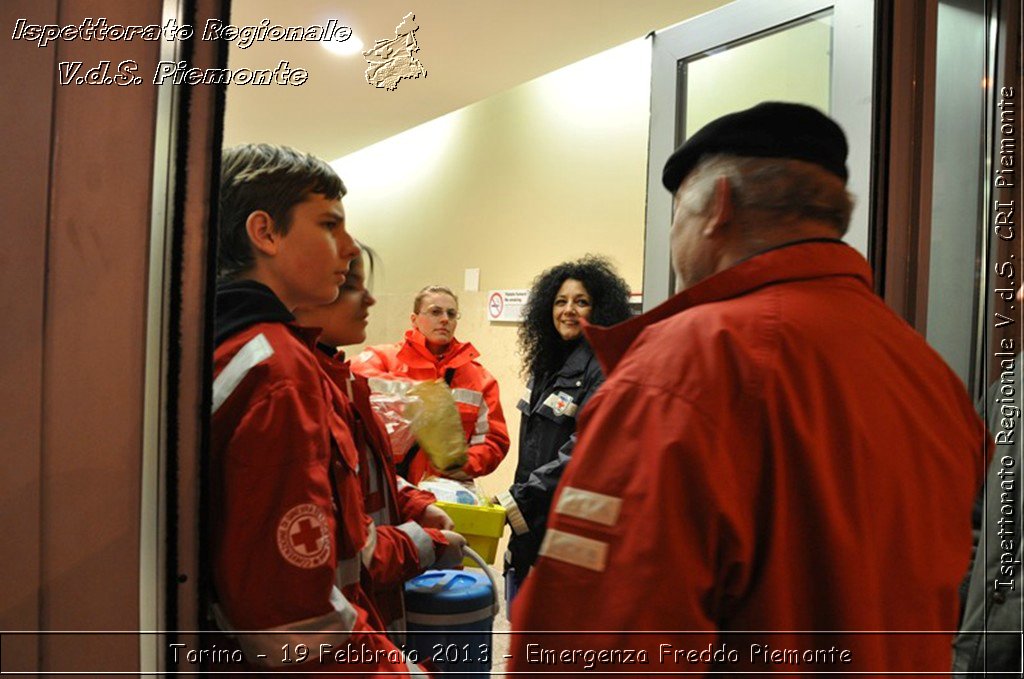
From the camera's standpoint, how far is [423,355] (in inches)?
138

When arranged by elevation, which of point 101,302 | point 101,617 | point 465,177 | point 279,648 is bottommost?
point 279,648

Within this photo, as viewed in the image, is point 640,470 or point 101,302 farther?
point 640,470

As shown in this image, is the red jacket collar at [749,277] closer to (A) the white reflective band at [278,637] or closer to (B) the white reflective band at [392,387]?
(A) the white reflective band at [278,637]

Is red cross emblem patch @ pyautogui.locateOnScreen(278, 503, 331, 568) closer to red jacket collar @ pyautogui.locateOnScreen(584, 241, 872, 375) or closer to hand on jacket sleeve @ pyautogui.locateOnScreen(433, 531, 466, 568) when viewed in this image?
red jacket collar @ pyautogui.locateOnScreen(584, 241, 872, 375)

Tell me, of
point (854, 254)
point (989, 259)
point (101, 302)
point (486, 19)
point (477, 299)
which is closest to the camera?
point (101, 302)

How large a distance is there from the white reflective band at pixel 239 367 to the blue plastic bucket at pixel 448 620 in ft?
2.63

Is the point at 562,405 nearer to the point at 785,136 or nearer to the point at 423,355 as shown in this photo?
the point at 423,355

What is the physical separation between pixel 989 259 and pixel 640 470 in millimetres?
1233

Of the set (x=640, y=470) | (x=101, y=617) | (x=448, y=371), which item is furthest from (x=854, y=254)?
(x=448, y=371)

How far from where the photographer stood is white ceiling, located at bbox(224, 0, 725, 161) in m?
3.08

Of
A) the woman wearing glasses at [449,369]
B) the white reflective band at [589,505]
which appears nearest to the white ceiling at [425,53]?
the woman wearing glasses at [449,369]

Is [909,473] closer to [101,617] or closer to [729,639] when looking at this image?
[729,639]

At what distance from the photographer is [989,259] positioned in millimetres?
1562

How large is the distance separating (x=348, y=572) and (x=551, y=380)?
1.85m
